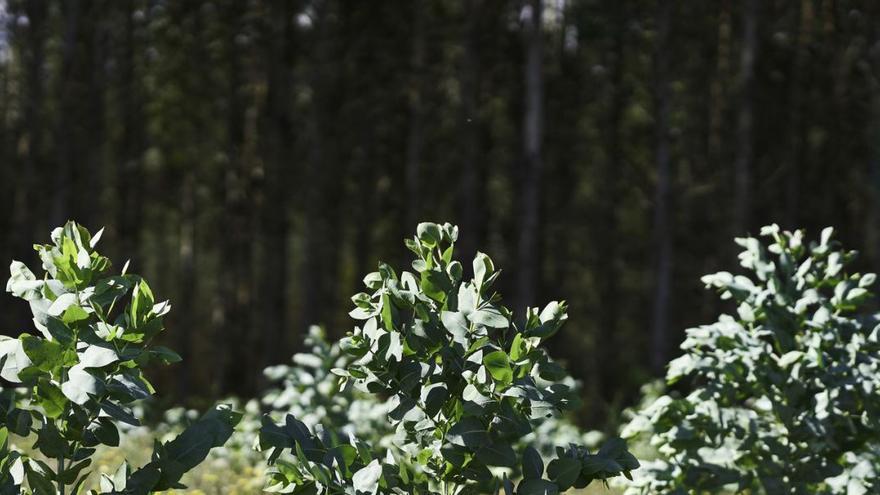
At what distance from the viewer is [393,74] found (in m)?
22.6

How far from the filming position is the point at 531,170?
13.7 meters

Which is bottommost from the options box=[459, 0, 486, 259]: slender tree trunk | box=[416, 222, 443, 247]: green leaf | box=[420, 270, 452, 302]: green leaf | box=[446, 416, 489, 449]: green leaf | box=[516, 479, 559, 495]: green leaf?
box=[516, 479, 559, 495]: green leaf

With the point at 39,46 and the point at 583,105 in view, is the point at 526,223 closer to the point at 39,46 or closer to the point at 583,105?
the point at 39,46

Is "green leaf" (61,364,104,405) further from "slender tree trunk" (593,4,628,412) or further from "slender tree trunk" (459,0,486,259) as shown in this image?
"slender tree trunk" (593,4,628,412)

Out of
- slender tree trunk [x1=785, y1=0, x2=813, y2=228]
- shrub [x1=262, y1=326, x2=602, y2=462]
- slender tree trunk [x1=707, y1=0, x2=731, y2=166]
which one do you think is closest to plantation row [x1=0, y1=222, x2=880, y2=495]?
shrub [x1=262, y1=326, x2=602, y2=462]

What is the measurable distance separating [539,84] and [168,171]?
1474cm

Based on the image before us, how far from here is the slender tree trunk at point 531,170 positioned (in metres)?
13.6

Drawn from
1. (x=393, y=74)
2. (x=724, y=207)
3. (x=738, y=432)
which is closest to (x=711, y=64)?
(x=724, y=207)

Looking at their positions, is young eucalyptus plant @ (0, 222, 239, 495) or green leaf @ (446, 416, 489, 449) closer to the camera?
young eucalyptus plant @ (0, 222, 239, 495)

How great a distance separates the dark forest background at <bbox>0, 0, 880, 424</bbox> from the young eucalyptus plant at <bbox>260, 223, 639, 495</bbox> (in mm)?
10194

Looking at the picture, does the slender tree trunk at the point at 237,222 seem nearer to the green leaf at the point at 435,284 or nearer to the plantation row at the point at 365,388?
the plantation row at the point at 365,388

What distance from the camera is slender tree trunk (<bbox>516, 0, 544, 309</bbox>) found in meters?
13.6

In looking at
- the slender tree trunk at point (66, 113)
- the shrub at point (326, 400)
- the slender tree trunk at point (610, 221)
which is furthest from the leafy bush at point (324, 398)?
the slender tree trunk at point (610, 221)

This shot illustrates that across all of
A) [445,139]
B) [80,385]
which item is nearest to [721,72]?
[445,139]
